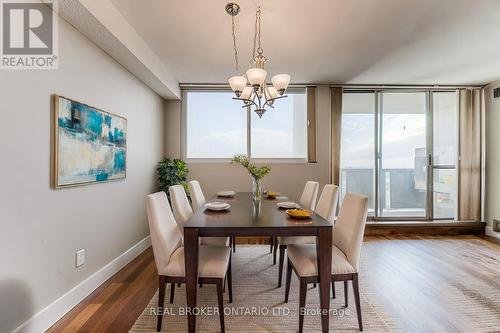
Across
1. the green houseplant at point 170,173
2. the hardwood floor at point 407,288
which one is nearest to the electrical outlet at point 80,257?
the hardwood floor at point 407,288

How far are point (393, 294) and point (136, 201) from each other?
3.21 metres

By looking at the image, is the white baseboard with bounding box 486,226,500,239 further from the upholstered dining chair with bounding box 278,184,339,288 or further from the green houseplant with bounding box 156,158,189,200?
the green houseplant with bounding box 156,158,189,200

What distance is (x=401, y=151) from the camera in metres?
4.70

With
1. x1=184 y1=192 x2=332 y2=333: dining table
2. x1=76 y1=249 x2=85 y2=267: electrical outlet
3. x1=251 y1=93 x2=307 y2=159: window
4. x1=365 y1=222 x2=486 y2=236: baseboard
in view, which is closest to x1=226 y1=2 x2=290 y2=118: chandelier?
x1=184 y1=192 x2=332 y2=333: dining table

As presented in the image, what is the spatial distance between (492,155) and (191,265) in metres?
5.55

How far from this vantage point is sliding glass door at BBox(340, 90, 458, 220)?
15.3 feet

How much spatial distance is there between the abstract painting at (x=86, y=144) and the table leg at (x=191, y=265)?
118 cm

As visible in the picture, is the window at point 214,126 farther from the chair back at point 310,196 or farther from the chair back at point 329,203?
the chair back at point 329,203

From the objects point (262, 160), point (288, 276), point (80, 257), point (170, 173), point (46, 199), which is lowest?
point (288, 276)

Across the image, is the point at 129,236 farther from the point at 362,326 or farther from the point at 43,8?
the point at 362,326

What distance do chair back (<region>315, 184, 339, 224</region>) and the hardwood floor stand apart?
819mm

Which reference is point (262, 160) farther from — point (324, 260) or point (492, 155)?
point (492, 155)

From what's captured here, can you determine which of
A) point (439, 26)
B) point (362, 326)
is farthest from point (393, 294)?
point (439, 26)

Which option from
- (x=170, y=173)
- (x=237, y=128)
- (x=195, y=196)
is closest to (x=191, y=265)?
(x=195, y=196)
